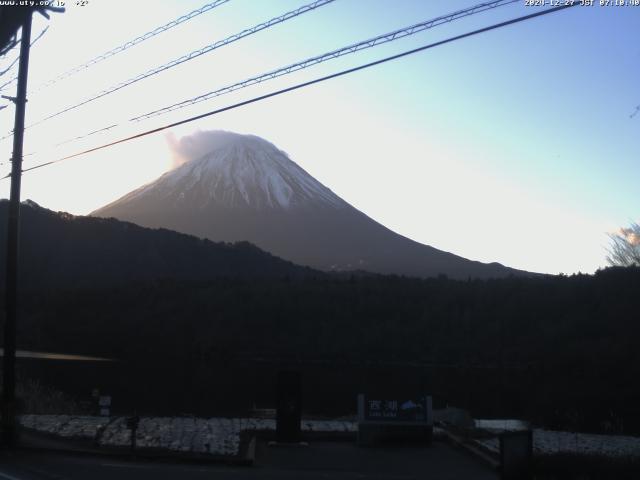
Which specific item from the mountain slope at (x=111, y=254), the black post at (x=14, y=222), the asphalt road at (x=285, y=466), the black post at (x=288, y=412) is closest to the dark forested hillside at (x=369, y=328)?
the mountain slope at (x=111, y=254)

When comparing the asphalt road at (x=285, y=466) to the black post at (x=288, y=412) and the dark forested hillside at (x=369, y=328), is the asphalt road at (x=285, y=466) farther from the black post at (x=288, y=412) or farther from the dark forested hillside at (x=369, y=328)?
the dark forested hillside at (x=369, y=328)

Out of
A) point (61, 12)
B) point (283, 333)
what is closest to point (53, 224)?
point (283, 333)

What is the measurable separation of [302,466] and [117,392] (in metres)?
24.6

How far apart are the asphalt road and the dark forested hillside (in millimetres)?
40337

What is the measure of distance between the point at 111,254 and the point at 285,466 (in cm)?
10023

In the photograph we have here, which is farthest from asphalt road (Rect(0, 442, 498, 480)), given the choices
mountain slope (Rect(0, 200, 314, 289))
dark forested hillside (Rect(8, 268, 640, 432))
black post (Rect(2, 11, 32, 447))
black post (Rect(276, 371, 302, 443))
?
mountain slope (Rect(0, 200, 314, 289))

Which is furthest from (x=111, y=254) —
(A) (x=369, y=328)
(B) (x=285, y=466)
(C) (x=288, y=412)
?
(B) (x=285, y=466)

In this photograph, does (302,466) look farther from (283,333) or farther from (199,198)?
(199,198)

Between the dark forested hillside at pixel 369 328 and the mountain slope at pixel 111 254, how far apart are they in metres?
11.1

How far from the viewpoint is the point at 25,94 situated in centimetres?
1576

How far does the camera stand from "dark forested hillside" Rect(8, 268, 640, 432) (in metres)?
69.6

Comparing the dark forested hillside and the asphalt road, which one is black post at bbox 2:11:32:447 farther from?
the dark forested hillside

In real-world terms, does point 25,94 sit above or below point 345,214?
below

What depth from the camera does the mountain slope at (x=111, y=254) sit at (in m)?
102
